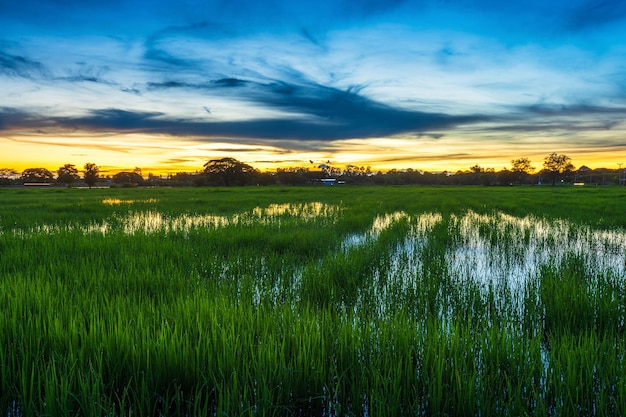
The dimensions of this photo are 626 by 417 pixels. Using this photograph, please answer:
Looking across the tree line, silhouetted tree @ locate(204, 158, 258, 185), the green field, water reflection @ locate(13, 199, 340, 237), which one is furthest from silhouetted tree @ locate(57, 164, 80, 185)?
the green field

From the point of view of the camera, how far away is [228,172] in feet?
237

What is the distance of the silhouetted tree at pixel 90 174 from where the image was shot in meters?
80.6

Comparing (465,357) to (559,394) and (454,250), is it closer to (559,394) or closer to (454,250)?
(559,394)

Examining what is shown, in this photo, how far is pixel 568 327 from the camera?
2996 mm

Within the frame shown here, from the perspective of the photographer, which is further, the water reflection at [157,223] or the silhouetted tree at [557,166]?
the silhouetted tree at [557,166]

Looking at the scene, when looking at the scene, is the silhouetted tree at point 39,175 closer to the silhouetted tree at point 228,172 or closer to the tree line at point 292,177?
the tree line at point 292,177

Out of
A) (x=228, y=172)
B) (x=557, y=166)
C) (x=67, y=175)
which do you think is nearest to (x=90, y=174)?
(x=67, y=175)

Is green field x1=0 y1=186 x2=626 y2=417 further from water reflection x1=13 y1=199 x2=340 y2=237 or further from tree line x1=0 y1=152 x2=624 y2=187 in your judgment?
tree line x1=0 y1=152 x2=624 y2=187

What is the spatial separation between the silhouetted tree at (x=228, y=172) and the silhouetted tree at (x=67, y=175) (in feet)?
117

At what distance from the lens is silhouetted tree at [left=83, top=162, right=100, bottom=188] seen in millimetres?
80550

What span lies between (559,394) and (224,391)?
184 cm

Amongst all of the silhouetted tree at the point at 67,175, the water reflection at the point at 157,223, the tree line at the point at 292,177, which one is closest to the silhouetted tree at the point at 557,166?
the tree line at the point at 292,177

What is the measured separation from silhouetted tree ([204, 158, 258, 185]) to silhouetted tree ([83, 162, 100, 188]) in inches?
1119

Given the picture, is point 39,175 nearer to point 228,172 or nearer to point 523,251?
point 228,172
